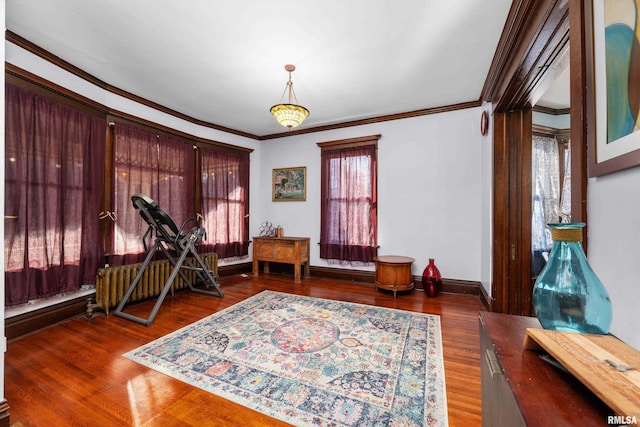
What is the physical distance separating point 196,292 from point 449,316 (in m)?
3.42

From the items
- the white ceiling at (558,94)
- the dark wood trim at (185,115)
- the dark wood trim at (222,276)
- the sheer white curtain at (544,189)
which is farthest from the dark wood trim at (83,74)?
the sheer white curtain at (544,189)

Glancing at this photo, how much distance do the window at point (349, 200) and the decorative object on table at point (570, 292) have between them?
360cm

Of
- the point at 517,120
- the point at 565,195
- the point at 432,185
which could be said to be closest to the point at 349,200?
the point at 432,185

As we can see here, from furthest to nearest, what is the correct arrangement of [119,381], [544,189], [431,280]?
[431,280] → [544,189] → [119,381]

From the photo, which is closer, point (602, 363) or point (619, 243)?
point (602, 363)

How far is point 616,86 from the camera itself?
2.94ft

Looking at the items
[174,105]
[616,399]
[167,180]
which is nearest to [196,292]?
[167,180]

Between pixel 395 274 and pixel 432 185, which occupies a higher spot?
pixel 432 185

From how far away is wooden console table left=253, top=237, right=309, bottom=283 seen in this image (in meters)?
4.62

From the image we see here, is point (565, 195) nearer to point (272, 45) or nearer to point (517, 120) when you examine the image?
point (517, 120)

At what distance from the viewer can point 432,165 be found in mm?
4059

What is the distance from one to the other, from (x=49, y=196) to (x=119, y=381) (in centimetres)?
206

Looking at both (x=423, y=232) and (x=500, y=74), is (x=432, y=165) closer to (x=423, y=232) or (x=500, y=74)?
(x=423, y=232)

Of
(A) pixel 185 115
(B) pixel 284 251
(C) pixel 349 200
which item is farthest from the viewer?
(B) pixel 284 251
